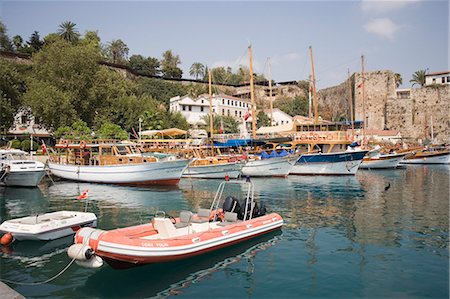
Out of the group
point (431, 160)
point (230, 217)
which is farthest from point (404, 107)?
point (230, 217)

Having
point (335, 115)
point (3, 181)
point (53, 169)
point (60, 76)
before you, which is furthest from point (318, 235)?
point (335, 115)

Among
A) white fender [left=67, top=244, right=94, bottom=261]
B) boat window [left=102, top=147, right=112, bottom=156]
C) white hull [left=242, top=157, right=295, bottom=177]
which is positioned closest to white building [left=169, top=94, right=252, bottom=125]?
white hull [left=242, top=157, right=295, bottom=177]

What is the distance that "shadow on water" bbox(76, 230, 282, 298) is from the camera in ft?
29.6

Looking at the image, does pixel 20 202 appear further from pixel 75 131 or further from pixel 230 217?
pixel 75 131

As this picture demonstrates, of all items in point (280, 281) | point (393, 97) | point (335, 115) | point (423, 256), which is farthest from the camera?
point (335, 115)

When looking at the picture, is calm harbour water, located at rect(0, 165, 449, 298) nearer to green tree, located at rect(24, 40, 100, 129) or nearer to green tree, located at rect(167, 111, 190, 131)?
green tree, located at rect(24, 40, 100, 129)

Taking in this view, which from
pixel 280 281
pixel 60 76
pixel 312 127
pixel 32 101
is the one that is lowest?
pixel 280 281

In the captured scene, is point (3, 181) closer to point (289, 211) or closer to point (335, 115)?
point (289, 211)

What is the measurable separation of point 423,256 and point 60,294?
10.4m

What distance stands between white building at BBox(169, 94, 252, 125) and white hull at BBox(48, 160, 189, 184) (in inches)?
1519

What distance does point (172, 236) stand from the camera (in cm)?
1113

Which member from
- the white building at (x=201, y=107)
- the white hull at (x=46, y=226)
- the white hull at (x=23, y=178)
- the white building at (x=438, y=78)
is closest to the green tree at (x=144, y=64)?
the white building at (x=201, y=107)

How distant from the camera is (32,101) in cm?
4234

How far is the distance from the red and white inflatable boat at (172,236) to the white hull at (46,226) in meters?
3.65
